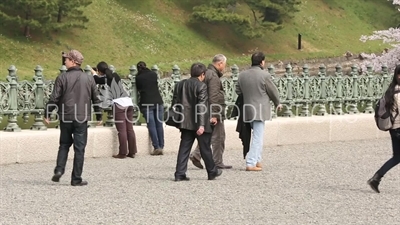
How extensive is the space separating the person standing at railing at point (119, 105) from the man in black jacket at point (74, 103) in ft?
12.2

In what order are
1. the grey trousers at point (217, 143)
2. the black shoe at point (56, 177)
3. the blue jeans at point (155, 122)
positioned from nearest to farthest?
1. the black shoe at point (56, 177)
2. the grey trousers at point (217, 143)
3. the blue jeans at point (155, 122)

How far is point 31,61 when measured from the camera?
161ft

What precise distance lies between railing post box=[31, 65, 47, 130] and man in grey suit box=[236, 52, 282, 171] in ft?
11.4

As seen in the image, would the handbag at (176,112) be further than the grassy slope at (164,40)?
No

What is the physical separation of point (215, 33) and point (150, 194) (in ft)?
173

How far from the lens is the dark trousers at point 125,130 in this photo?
16547 mm

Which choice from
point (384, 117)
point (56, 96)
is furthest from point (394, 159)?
point (56, 96)

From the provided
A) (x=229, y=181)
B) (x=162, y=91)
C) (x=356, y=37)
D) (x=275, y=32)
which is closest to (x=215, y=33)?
(x=275, y=32)

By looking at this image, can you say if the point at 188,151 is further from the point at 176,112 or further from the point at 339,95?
the point at 339,95

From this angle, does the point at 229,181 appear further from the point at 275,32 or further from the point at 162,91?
the point at 275,32

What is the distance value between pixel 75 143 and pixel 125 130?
3822mm

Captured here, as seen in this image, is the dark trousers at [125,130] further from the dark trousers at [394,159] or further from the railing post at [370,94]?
the railing post at [370,94]

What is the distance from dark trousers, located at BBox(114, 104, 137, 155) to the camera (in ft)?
54.3

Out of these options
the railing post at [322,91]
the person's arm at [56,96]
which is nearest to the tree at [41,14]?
the railing post at [322,91]
